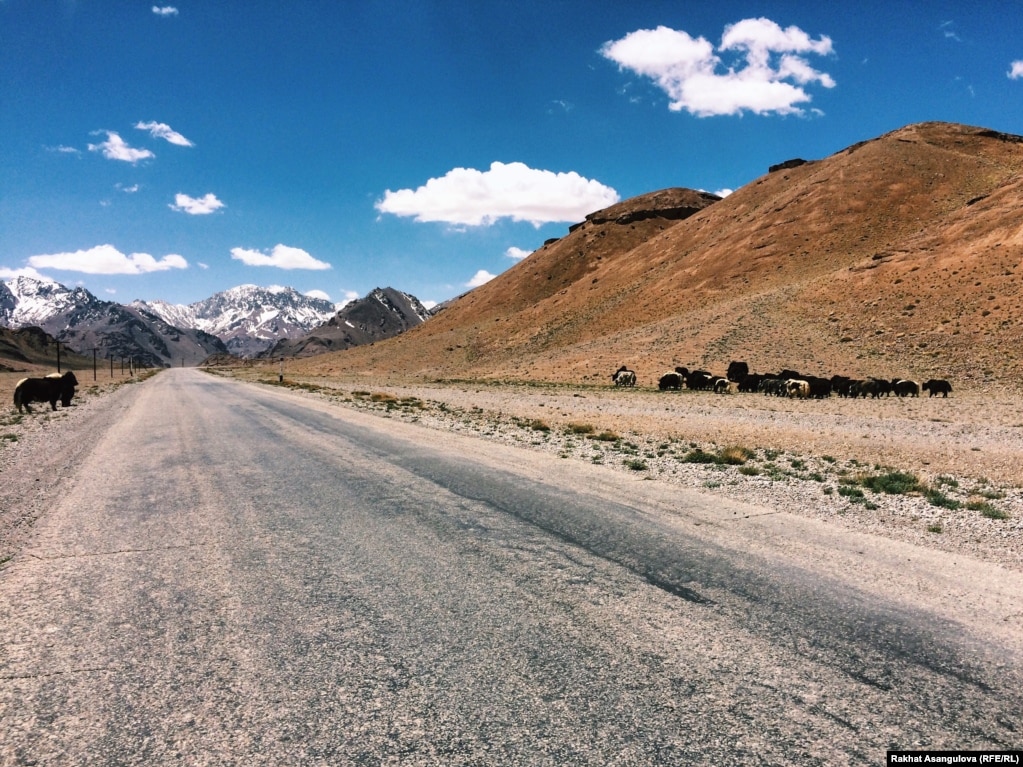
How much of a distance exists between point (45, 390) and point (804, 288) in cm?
7142

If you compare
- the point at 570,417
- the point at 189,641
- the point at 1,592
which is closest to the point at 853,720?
the point at 189,641

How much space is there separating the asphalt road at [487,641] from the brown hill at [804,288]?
42.8 m

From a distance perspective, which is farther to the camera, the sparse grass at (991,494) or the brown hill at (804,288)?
the brown hill at (804,288)

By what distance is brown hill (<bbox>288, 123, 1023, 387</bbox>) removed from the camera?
4894 centimetres

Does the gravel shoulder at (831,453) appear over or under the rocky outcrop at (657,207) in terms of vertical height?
under

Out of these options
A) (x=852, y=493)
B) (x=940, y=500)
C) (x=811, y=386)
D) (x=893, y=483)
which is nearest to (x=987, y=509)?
(x=940, y=500)

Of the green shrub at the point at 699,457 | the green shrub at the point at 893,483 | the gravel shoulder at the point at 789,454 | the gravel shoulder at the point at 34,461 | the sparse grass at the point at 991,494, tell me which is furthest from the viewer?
the green shrub at the point at 699,457

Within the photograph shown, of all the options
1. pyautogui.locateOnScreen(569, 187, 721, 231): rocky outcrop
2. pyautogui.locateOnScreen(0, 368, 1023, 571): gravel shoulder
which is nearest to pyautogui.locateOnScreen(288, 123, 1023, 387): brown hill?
pyautogui.locateOnScreen(569, 187, 721, 231): rocky outcrop

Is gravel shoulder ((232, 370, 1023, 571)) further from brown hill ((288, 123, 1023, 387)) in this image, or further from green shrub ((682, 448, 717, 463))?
brown hill ((288, 123, 1023, 387))

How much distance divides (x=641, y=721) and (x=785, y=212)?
4172 inches

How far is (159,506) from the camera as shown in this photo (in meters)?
8.54

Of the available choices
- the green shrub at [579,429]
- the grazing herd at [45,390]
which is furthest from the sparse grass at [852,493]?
the grazing herd at [45,390]

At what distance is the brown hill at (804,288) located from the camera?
161 feet

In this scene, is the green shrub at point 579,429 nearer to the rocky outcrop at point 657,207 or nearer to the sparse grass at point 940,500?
the sparse grass at point 940,500
